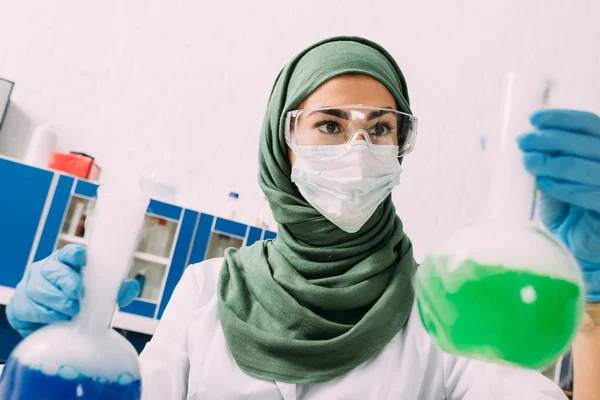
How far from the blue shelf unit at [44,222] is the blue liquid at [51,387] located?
1.44 metres

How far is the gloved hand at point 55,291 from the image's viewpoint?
2.14ft

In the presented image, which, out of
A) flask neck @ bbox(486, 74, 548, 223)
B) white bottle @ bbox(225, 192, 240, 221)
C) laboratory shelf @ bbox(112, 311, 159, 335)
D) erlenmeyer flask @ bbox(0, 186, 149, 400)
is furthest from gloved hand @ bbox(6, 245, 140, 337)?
white bottle @ bbox(225, 192, 240, 221)

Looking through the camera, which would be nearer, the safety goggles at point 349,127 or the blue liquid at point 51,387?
the blue liquid at point 51,387

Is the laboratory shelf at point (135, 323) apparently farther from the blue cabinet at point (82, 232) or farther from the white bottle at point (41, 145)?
the white bottle at point (41, 145)

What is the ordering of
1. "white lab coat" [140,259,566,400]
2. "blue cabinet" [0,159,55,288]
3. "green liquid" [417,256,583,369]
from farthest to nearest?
"blue cabinet" [0,159,55,288]
"white lab coat" [140,259,566,400]
"green liquid" [417,256,583,369]

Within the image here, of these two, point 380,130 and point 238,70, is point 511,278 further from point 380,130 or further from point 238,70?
point 238,70

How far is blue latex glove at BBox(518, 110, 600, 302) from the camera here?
482 millimetres

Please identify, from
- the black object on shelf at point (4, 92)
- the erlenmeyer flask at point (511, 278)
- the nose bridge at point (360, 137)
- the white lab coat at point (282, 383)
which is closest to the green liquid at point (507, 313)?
the erlenmeyer flask at point (511, 278)

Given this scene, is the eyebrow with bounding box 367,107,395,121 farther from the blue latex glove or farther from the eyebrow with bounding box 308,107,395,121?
the blue latex glove

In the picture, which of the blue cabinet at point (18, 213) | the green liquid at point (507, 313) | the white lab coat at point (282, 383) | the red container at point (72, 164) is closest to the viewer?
the green liquid at point (507, 313)

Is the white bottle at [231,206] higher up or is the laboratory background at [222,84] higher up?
the laboratory background at [222,84]

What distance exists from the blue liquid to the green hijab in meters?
0.54

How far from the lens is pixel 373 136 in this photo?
109 cm

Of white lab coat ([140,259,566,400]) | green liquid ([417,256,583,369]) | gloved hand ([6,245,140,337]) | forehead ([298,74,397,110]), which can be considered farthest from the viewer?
forehead ([298,74,397,110])
